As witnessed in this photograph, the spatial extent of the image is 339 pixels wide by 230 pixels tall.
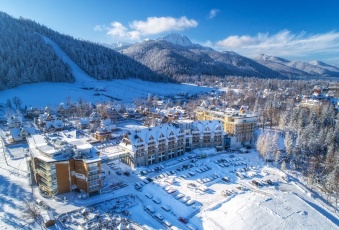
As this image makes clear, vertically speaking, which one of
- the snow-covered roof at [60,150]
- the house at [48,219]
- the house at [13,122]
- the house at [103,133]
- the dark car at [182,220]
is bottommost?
the dark car at [182,220]

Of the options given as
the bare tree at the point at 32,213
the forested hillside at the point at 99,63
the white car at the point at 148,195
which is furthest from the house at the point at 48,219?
the forested hillside at the point at 99,63

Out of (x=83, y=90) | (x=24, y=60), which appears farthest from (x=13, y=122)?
(x=24, y=60)

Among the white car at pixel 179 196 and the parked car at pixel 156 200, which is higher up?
the white car at pixel 179 196

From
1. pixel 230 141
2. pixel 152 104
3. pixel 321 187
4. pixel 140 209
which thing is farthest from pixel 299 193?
pixel 152 104

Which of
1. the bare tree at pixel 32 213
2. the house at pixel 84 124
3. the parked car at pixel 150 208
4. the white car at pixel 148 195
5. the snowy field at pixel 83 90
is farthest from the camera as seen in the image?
the snowy field at pixel 83 90

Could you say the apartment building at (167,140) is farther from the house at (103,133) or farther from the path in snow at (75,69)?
the path in snow at (75,69)

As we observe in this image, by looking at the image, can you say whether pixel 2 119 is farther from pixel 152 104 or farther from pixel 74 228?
pixel 74 228
